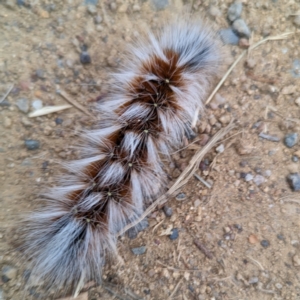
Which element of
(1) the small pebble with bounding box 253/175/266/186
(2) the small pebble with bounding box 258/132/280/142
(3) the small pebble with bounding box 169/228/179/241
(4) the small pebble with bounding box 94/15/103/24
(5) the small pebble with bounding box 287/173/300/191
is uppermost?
(4) the small pebble with bounding box 94/15/103/24

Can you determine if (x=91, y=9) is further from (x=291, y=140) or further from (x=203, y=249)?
(x=203, y=249)

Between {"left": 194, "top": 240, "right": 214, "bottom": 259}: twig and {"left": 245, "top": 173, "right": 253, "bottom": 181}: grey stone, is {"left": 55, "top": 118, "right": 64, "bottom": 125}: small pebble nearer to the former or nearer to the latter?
{"left": 194, "top": 240, "right": 214, "bottom": 259}: twig

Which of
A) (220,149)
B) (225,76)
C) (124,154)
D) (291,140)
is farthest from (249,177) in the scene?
(124,154)

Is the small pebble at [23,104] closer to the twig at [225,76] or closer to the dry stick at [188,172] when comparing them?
the dry stick at [188,172]

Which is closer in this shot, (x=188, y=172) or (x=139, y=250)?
(x=139, y=250)

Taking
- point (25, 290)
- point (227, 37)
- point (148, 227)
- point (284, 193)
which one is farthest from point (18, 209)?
point (227, 37)

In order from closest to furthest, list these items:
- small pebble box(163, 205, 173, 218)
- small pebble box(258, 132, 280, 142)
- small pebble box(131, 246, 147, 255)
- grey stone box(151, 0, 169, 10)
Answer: small pebble box(131, 246, 147, 255) → small pebble box(163, 205, 173, 218) → small pebble box(258, 132, 280, 142) → grey stone box(151, 0, 169, 10)

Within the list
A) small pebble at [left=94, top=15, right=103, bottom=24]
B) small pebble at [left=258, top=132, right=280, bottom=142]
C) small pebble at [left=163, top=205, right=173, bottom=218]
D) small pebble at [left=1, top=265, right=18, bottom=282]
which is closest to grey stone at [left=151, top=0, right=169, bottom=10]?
small pebble at [left=94, top=15, right=103, bottom=24]
